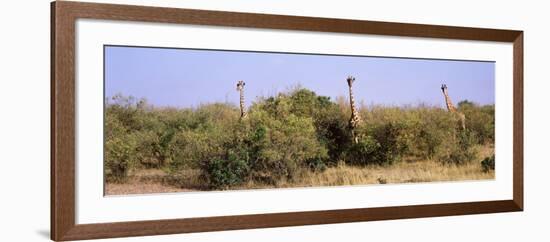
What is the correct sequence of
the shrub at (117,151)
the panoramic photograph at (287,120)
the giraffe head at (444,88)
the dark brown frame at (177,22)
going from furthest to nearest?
the giraffe head at (444,88) → the panoramic photograph at (287,120) → the shrub at (117,151) → the dark brown frame at (177,22)

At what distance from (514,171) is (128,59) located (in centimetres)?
345

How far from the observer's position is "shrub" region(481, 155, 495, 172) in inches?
267

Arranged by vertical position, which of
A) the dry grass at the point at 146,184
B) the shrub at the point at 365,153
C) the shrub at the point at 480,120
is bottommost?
the dry grass at the point at 146,184

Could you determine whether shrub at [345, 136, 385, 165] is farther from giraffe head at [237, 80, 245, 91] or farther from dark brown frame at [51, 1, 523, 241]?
giraffe head at [237, 80, 245, 91]

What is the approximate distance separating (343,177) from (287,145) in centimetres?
53

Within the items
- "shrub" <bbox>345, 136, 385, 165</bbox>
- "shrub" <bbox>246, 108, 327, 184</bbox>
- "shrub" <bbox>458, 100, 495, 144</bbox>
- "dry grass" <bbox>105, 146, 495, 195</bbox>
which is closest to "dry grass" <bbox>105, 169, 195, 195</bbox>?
"dry grass" <bbox>105, 146, 495, 195</bbox>

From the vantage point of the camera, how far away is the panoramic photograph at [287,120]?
221 inches

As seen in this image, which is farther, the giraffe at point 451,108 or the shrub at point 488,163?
the shrub at point 488,163

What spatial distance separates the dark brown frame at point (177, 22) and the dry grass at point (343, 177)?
22 cm

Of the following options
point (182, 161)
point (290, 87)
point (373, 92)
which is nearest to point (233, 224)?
point (182, 161)

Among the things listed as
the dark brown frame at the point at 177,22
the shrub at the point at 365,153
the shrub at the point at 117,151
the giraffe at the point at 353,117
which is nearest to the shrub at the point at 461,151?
the dark brown frame at the point at 177,22

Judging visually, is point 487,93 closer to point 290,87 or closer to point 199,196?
point 290,87

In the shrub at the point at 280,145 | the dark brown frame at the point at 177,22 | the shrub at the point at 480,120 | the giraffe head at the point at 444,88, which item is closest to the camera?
the dark brown frame at the point at 177,22

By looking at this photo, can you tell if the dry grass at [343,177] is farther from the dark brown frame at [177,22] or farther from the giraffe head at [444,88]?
the giraffe head at [444,88]
